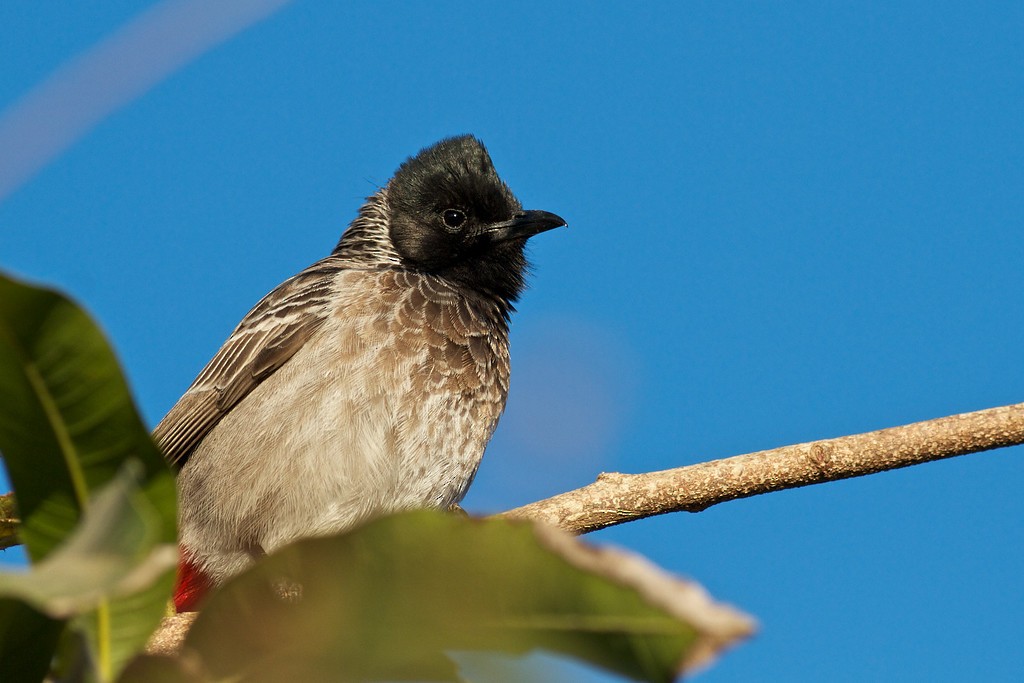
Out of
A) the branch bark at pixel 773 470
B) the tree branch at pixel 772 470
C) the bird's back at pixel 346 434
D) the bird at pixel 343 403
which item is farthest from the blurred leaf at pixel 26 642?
the bird's back at pixel 346 434

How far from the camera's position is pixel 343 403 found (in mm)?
3977

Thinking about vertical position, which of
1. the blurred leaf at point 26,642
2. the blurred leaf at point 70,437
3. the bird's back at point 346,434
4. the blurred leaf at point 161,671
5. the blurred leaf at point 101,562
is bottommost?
the blurred leaf at point 26,642

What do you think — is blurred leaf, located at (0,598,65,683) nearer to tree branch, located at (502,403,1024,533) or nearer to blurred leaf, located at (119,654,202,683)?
blurred leaf, located at (119,654,202,683)

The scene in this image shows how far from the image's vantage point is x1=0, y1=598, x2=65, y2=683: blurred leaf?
98cm

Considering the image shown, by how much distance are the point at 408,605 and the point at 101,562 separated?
0.92ft

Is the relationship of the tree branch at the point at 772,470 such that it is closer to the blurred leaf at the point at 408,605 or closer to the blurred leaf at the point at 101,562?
the blurred leaf at the point at 408,605

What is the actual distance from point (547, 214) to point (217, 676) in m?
4.20

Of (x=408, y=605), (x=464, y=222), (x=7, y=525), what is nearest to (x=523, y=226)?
(x=464, y=222)

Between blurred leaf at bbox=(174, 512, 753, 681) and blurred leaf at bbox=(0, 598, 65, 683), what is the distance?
0.20m

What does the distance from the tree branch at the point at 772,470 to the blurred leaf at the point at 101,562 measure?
237 centimetres

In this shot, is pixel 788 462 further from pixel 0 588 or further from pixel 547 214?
pixel 0 588

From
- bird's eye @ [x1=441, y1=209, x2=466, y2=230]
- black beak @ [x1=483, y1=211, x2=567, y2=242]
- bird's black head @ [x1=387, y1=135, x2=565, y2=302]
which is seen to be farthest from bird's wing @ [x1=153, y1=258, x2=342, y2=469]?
black beak @ [x1=483, y1=211, x2=567, y2=242]

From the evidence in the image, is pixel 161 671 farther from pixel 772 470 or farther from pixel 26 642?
pixel 772 470

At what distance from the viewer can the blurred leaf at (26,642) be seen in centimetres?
98
